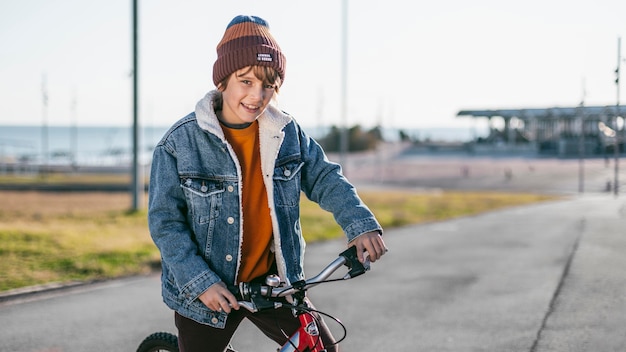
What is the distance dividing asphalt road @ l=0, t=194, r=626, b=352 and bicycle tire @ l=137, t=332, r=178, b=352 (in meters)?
2.18

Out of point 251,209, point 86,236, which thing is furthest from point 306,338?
point 86,236

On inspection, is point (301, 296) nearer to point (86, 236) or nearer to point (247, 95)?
point (247, 95)

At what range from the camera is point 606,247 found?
10695 mm

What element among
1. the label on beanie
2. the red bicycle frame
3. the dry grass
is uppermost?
the label on beanie

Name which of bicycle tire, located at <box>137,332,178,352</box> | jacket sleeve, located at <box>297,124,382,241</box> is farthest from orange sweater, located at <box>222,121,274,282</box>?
bicycle tire, located at <box>137,332,178,352</box>

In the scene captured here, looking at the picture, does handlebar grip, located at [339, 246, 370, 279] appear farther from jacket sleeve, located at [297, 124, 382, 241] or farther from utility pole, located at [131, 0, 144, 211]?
utility pole, located at [131, 0, 144, 211]

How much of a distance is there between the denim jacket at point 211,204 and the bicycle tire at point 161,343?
60 cm

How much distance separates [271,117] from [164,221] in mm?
545

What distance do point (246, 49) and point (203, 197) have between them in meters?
0.54

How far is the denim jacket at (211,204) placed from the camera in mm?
2773

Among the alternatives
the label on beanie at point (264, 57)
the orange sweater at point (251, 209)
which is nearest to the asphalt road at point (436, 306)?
the orange sweater at point (251, 209)

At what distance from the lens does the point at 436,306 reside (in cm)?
724

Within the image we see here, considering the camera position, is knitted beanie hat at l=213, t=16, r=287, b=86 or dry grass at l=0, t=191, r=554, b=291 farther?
dry grass at l=0, t=191, r=554, b=291

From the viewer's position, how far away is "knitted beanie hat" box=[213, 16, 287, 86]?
2.76 metres
